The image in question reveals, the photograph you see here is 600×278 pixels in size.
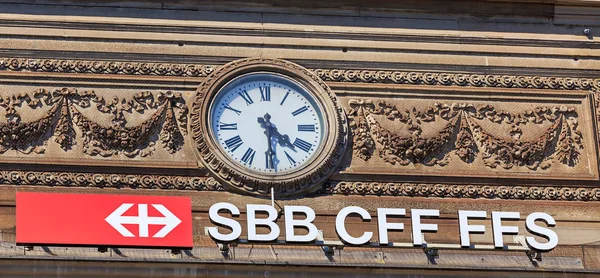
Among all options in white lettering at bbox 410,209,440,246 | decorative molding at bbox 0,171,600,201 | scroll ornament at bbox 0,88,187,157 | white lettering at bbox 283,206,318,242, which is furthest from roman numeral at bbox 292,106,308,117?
white lettering at bbox 410,209,440,246

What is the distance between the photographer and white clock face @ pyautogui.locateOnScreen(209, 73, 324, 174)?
33344mm

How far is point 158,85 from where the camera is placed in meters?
33.6

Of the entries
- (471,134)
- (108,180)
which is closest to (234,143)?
(108,180)

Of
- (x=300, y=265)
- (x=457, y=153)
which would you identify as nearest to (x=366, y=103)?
(x=457, y=153)

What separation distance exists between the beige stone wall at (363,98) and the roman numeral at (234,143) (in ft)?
1.78

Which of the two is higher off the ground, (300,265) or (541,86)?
(541,86)

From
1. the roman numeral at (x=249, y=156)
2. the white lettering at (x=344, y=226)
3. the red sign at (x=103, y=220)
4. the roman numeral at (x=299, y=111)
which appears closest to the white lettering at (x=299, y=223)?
the white lettering at (x=344, y=226)

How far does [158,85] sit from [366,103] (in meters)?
2.83

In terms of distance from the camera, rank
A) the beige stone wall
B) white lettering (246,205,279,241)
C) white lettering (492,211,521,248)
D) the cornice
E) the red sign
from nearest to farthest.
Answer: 1. the red sign
2. white lettering (246,205,279,241)
3. white lettering (492,211,521,248)
4. the beige stone wall
5. the cornice

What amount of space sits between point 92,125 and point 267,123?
7.66 feet

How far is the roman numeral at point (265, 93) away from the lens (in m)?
33.7

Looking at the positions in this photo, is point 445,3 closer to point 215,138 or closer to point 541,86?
point 541,86

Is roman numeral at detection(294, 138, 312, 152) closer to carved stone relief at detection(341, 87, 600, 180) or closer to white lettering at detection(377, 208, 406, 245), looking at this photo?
carved stone relief at detection(341, 87, 600, 180)

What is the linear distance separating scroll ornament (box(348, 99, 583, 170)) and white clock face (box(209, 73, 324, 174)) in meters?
0.65
